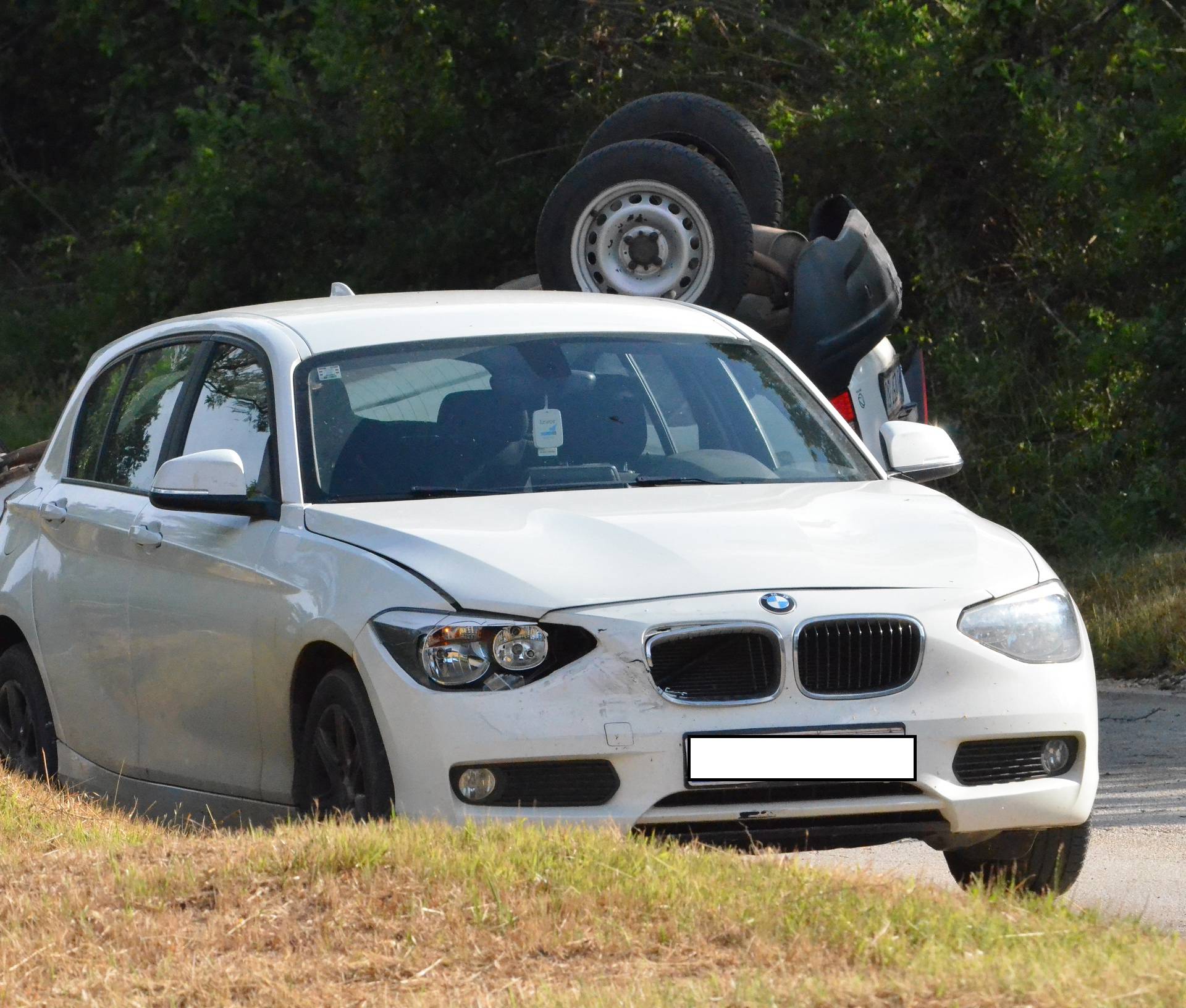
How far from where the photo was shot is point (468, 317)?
6.21 meters

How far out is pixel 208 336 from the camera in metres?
6.47

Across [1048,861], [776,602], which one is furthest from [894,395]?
[776,602]

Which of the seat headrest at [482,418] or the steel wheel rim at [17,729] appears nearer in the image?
the seat headrest at [482,418]

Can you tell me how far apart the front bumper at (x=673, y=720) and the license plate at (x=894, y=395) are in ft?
16.8

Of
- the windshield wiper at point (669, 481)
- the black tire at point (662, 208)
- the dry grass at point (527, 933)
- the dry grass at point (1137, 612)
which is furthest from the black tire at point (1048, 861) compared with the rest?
the black tire at point (662, 208)

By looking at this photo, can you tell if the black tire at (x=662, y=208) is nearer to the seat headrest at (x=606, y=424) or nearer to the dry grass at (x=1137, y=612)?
the dry grass at (x=1137, y=612)

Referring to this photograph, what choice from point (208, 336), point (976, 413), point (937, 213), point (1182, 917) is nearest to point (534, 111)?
point (937, 213)

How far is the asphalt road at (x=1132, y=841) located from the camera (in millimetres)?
5426

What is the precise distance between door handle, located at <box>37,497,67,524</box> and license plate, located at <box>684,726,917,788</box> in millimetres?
2868

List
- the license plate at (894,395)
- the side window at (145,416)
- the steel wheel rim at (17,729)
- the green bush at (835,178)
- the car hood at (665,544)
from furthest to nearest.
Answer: the green bush at (835,178) → the license plate at (894,395) → the steel wheel rim at (17,729) → the side window at (145,416) → the car hood at (665,544)

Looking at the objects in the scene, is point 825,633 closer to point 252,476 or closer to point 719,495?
point 719,495

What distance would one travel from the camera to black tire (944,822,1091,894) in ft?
17.0

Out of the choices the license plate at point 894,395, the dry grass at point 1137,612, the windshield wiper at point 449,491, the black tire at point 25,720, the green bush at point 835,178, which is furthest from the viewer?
the green bush at point 835,178

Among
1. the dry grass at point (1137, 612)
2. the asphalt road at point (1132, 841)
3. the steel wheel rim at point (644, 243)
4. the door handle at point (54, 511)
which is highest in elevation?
the steel wheel rim at point (644, 243)
